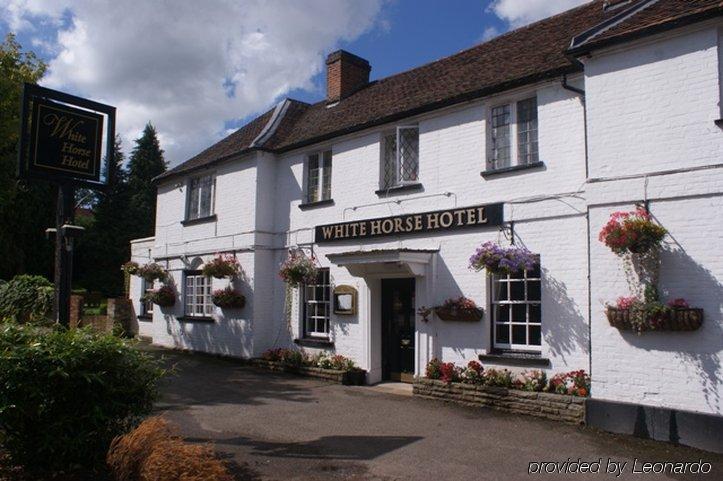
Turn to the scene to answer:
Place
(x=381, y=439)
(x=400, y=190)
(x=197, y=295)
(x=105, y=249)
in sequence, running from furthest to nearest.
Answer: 1. (x=105, y=249)
2. (x=197, y=295)
3. (x=400, y=190)
4. (x=381, y=439)

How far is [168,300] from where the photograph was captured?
1855 cm

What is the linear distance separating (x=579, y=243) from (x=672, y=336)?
224 centimetres

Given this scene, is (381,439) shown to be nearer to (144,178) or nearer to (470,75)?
(470,75)

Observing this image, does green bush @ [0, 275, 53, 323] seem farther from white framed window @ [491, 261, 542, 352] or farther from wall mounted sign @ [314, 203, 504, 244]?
white framed window @ [491, 261, 542, 352]

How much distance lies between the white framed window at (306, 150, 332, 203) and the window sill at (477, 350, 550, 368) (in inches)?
239

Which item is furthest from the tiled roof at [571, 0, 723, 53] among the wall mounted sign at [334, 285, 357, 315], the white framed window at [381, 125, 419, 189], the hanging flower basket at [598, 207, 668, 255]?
the wall mounted sign at [334, 285, 357, 315]

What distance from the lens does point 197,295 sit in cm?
Answer: 1800

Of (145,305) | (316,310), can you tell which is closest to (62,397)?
(316,310)

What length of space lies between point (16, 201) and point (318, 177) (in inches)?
842

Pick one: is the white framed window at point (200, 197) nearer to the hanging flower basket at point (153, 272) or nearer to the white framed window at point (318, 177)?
the hanging flower basket at point (153, 272)

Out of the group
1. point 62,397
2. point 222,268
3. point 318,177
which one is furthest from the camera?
point 222,268

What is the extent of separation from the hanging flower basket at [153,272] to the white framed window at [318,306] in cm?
650

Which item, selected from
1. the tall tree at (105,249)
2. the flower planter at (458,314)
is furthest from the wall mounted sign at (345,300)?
the tall tree at (105,249)

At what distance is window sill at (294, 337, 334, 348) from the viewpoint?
14.0 metres
